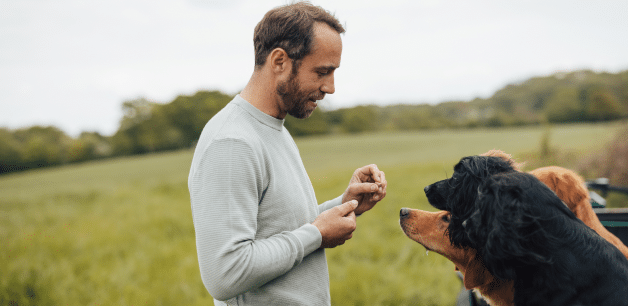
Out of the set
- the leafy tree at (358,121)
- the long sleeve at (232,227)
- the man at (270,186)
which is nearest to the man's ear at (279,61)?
the man at (270,186)

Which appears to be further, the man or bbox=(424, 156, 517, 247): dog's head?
bbox=(424, 156, 517, 247): dog's head

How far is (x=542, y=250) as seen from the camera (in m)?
1.75

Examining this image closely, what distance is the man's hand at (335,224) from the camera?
4.82 ft

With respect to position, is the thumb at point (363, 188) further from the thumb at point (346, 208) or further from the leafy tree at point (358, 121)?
the leafy tree at point (358, 121)

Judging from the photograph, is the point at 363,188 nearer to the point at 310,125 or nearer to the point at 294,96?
the point at 294,96

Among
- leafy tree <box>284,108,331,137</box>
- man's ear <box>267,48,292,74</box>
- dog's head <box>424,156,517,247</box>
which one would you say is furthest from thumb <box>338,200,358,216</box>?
leafy tree <box>284,108,331,137</box>

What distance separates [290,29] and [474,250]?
1683 mm

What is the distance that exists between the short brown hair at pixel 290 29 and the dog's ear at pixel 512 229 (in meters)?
1.20

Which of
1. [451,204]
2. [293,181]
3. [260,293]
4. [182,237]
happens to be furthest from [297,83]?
[182,237]

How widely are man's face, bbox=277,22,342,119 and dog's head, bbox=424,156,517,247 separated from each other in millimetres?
1094

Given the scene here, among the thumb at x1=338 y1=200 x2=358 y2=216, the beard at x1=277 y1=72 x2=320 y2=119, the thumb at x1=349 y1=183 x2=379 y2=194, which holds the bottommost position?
the thumb at x1=338 y1=200 x2=358 y2=216

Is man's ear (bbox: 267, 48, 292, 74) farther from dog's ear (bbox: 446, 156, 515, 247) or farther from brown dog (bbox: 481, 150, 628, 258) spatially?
brown dog (bbox: 481, 150, 628, 258)

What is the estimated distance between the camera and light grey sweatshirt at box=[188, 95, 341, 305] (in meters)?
1.29

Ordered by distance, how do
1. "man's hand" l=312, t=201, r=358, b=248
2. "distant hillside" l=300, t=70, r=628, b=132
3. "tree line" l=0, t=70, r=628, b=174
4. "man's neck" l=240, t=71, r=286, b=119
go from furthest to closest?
"distant hillside" l=300, t=70, r=628, b=132, "tree line" l=0, t=70, r=628, b=174, "man's neck" l=240, t=71, r=286, b=119, "man's hand" l=312, t=201, r=358, b=248
